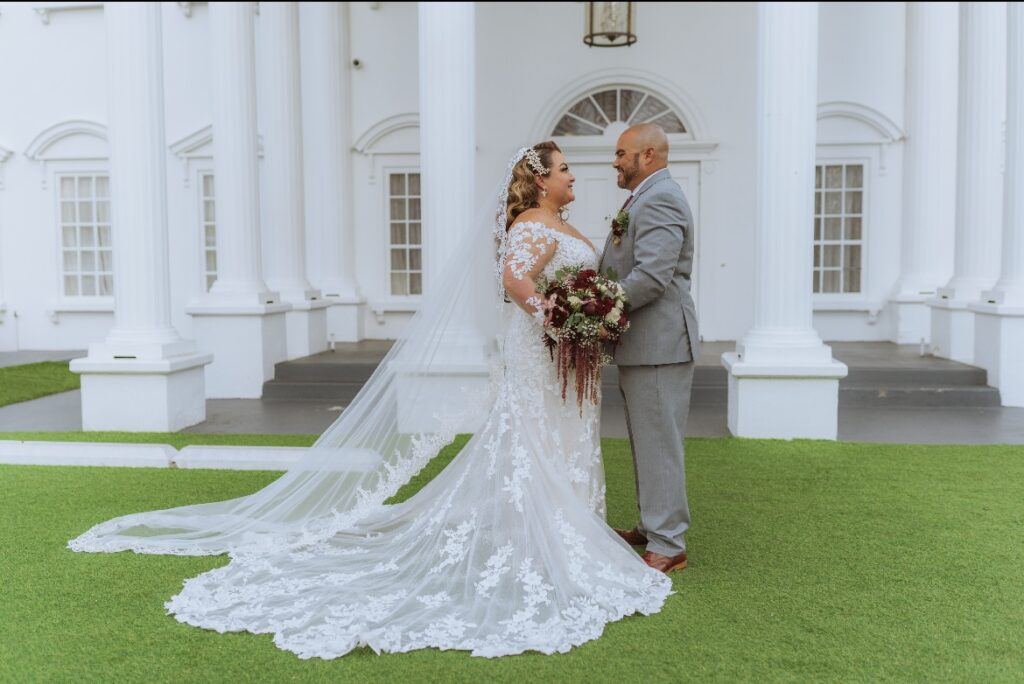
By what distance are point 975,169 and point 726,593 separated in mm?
7243

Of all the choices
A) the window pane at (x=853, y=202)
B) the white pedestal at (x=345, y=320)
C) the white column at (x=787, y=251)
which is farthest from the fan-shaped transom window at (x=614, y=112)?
the white column at (x=787, y=251)

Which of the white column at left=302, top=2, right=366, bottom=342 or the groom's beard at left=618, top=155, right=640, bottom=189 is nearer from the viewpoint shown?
the groom's beard at left=618, top=155, right=640, bottom=189

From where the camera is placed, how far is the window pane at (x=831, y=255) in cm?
1143

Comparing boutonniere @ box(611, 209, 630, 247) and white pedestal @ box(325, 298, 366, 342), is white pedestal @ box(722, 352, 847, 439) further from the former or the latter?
white pedestal @ box(325, 298, 366, 342)

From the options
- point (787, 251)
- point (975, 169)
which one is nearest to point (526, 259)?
point (787, 251)

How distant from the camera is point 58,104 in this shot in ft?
42.3

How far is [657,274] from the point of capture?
3768 millimetres

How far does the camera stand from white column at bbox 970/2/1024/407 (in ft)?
→ 25.7

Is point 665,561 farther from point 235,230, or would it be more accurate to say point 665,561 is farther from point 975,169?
point 975,169

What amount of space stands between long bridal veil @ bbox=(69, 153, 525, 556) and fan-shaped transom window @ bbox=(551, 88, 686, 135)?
7.54 m

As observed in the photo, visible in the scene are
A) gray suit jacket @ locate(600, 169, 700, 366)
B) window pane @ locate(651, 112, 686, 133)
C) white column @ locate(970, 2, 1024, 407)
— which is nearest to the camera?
gray suit jacket @ locate(600, 169, 700, 366)

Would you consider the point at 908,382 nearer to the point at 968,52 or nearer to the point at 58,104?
the point at 968,52

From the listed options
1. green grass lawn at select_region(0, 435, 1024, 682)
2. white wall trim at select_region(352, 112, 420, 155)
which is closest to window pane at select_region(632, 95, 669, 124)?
white wall trim at select_region(352, 112, 420, 155)

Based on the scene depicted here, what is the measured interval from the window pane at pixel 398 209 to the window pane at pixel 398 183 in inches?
5.3
